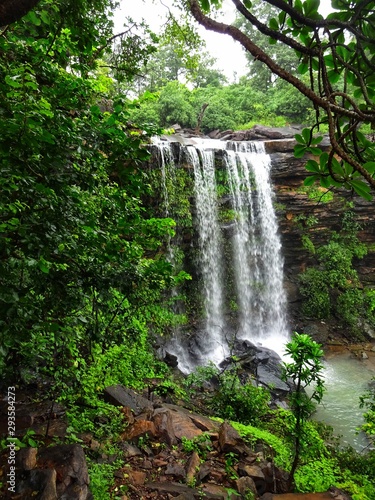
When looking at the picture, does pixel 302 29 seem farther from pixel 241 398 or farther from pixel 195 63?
pixel 241 398

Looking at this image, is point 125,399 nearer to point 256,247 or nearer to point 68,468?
point 68,468

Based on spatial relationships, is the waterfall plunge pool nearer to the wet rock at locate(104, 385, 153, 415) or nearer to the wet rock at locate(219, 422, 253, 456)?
the wet rock at locate(219, 422, 253, 456)

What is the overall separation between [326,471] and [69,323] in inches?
153

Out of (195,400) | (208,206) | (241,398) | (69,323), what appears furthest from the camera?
(208,206)

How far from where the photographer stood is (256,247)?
46.3 feet

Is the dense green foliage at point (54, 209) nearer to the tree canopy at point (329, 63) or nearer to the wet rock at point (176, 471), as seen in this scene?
the tree canopy at point (329, 63)

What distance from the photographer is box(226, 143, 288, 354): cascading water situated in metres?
13.5

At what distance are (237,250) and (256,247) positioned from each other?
0.99 meters

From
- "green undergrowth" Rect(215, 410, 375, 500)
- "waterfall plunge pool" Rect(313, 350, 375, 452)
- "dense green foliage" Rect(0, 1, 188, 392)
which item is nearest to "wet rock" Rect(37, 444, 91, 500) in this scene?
"dense green foliage" Rect(0, 1, 188, 392)

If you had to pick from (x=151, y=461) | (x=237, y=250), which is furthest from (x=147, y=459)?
(x=237, y=250)

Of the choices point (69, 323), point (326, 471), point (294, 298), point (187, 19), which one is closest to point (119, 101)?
point (69, 323)

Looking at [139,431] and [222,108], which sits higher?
[222,108]

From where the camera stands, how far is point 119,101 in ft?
8.86

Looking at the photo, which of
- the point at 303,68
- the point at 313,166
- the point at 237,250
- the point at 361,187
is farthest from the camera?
the point at 237,250
